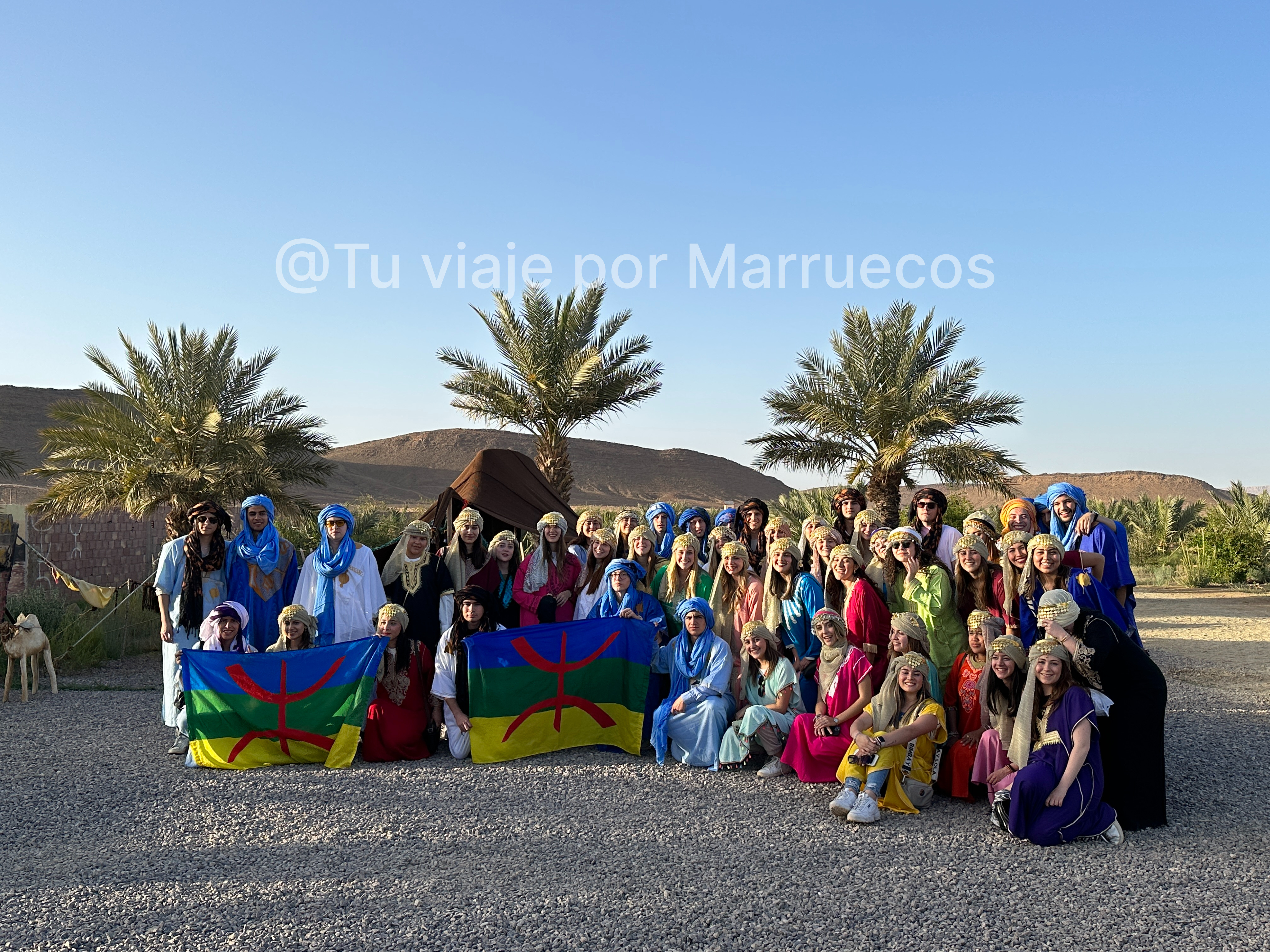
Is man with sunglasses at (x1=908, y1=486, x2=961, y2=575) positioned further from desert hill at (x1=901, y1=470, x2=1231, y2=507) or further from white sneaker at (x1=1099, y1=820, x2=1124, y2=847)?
desert hill at (x1=901, y1=470, x2=1231, y2=507)

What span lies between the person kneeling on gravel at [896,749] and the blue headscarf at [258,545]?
420 centimetres

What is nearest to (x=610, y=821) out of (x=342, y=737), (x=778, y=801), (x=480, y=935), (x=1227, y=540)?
(x=778, y=801)

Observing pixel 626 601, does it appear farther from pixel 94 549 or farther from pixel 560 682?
pixel 94 549

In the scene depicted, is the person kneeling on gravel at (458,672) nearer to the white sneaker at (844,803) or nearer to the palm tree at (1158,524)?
the white sneaker at (844,803)

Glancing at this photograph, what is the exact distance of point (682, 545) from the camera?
6.71 m

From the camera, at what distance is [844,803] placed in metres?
4.96

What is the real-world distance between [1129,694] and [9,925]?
5116 millimetres

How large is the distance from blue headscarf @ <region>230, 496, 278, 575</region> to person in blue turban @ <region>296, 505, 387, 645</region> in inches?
11.6

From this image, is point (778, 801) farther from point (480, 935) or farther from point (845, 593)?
point (480, 935)

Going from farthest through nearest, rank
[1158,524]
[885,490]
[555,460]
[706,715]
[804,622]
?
[1158,524] → [555,460] → [885,490] → [804,622] → [706,715]

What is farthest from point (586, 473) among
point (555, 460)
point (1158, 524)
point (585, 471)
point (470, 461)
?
point (555, 460)

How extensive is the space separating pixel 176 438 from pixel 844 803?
39.7ft

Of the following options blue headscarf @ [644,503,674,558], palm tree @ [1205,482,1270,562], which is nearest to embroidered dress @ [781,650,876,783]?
blue headscarf @ [644,503,674,558]

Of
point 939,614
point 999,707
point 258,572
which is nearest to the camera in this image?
point 999,707
